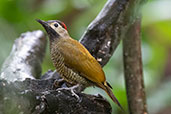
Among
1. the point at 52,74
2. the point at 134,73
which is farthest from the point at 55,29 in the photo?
the point at 134,73

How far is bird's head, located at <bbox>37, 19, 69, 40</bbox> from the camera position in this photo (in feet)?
10.3

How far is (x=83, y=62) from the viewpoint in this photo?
9.11ft

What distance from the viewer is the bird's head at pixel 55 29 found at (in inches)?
124

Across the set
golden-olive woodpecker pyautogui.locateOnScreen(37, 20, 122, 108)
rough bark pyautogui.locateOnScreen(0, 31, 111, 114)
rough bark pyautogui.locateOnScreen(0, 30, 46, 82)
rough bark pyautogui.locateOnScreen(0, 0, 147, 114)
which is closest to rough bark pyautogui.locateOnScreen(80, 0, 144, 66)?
rough bark pyautogui.locateOnScreen(0, 0, 147, 114)

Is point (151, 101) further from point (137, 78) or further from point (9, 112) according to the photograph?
point (9, 112)

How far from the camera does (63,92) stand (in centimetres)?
226

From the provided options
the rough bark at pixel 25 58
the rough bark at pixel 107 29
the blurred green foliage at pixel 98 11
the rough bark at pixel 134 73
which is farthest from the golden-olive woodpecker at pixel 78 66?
the blurred green foliage at pixel 98 11

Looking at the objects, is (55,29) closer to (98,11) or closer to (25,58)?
(25,58)

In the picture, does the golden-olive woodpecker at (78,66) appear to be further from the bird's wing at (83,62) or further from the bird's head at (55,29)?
the bird's head at (55,29)

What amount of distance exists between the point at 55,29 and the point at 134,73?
1006 millimetres

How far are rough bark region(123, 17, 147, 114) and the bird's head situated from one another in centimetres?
73

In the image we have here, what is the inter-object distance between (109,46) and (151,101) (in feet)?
4.57

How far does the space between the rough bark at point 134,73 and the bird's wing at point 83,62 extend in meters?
0.80

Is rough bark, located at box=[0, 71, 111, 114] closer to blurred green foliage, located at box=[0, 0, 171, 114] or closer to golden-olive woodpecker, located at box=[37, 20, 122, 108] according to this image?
golden-olive woodpecker, located at box=[37, 20, 122, 108]
